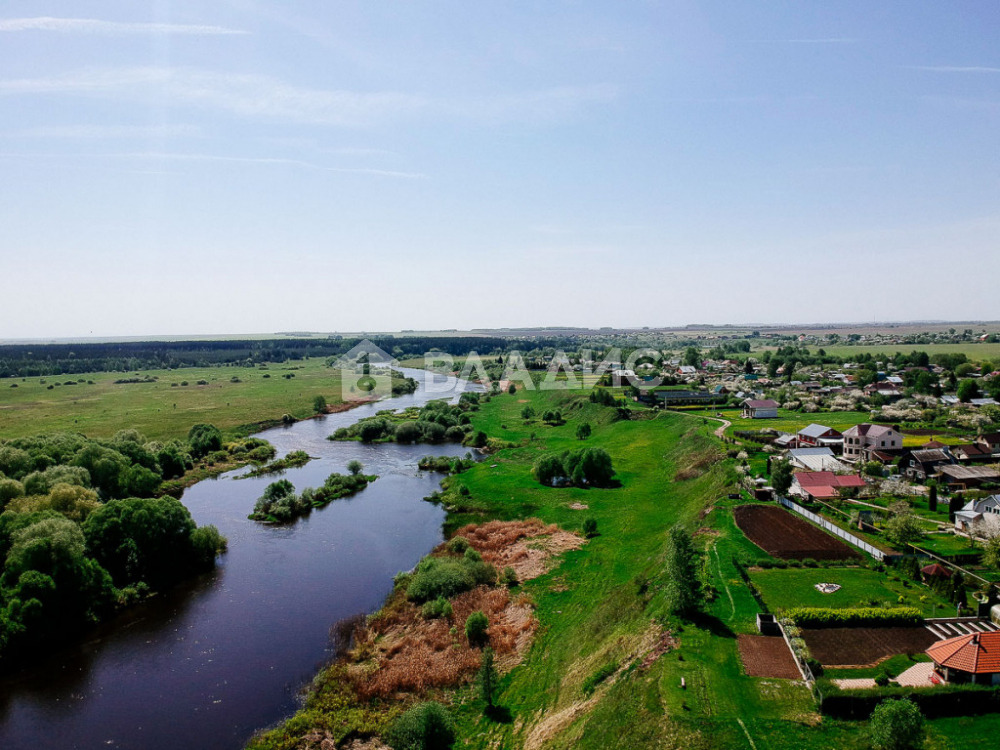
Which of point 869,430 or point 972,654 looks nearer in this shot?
point 972,654

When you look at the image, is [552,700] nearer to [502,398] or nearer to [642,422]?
[642,422]

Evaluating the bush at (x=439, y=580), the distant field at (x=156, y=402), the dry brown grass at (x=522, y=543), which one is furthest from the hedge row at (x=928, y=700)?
the distant field at (x=156, y=402)

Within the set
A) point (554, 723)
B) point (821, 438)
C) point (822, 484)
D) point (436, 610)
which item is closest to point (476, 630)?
point (436, 610)

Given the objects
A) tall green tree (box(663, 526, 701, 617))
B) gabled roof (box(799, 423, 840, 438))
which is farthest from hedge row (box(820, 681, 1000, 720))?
gabled roof (box(799, 423, 840, 438))

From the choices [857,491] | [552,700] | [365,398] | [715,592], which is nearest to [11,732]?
[552,700]

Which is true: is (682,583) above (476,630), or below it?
above

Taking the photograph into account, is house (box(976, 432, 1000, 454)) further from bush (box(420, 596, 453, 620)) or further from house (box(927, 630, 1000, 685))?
bush (box(420, 596, 453, 620))

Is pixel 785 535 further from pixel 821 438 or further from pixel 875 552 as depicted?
pixel 821 438

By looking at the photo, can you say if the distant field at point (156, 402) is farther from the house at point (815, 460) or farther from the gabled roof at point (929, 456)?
the gabled roof at point (929, 456)
